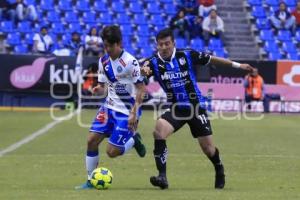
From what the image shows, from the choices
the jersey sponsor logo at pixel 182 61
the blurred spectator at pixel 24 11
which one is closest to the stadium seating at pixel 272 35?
the blurred spectator at pixel 24 11

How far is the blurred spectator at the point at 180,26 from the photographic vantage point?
31.3 metres

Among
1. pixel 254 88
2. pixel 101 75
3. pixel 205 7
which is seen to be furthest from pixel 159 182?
pixel 205 7

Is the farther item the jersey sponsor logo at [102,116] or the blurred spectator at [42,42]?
the blurred spectator at [42,42]

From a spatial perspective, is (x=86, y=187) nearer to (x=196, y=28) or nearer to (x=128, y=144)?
(x=128, y=144)

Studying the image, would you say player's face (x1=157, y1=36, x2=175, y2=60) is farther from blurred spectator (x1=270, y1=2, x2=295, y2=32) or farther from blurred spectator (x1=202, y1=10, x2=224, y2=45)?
blurred spectator (x1=270, y1=2, x2=295, y2=32)

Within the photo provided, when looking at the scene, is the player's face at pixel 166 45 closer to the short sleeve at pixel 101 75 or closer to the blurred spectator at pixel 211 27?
the short sleeve at pixel 101 75

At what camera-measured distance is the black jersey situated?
10.1 m

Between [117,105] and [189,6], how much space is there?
2330 cm

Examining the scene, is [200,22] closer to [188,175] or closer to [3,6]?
[3,6]

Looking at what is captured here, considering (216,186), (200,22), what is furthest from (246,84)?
(216,186)

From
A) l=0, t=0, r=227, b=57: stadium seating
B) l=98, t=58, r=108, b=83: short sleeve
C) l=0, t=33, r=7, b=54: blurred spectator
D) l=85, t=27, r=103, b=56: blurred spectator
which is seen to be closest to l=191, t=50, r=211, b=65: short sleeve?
l=98, t=58, r=108, b=83: short sleeve

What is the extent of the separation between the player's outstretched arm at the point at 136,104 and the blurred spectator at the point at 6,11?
22263mm

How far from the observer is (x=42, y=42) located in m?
29.7

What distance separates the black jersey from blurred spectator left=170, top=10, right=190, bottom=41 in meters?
21.1
